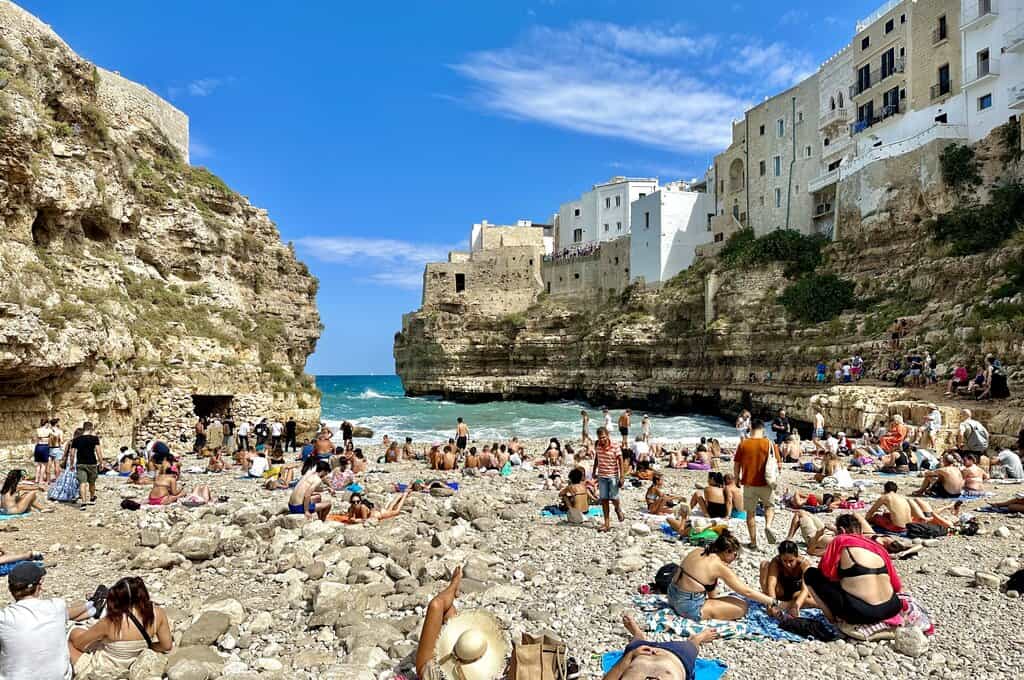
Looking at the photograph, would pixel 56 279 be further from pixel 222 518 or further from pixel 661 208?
pixel 661 208

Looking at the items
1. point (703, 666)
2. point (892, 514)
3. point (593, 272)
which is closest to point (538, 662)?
point (703, 666)

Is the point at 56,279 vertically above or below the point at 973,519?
above

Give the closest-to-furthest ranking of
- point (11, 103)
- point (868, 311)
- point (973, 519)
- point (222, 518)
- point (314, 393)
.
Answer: point (973, 519) < point (222, 518) < point (11, 103) < point (314, 393) < point (868, 311)

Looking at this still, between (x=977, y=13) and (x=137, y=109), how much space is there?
35.4m

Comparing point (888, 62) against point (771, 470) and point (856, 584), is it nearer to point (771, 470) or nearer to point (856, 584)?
point (771, 470)

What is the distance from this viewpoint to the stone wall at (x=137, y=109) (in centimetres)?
2127

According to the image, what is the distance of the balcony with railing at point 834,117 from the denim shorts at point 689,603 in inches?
1563

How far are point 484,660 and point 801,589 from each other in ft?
9.91

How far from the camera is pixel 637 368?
45.8 m

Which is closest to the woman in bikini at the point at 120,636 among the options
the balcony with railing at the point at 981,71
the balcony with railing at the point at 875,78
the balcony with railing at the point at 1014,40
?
the balcony with railing at the point at 1014,40

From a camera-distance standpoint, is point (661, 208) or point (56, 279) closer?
point (56, 279)

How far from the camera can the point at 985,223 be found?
25969mm

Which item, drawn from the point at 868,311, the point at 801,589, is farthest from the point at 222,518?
the point at 868,311

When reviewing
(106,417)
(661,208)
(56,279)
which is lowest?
(106,417)
